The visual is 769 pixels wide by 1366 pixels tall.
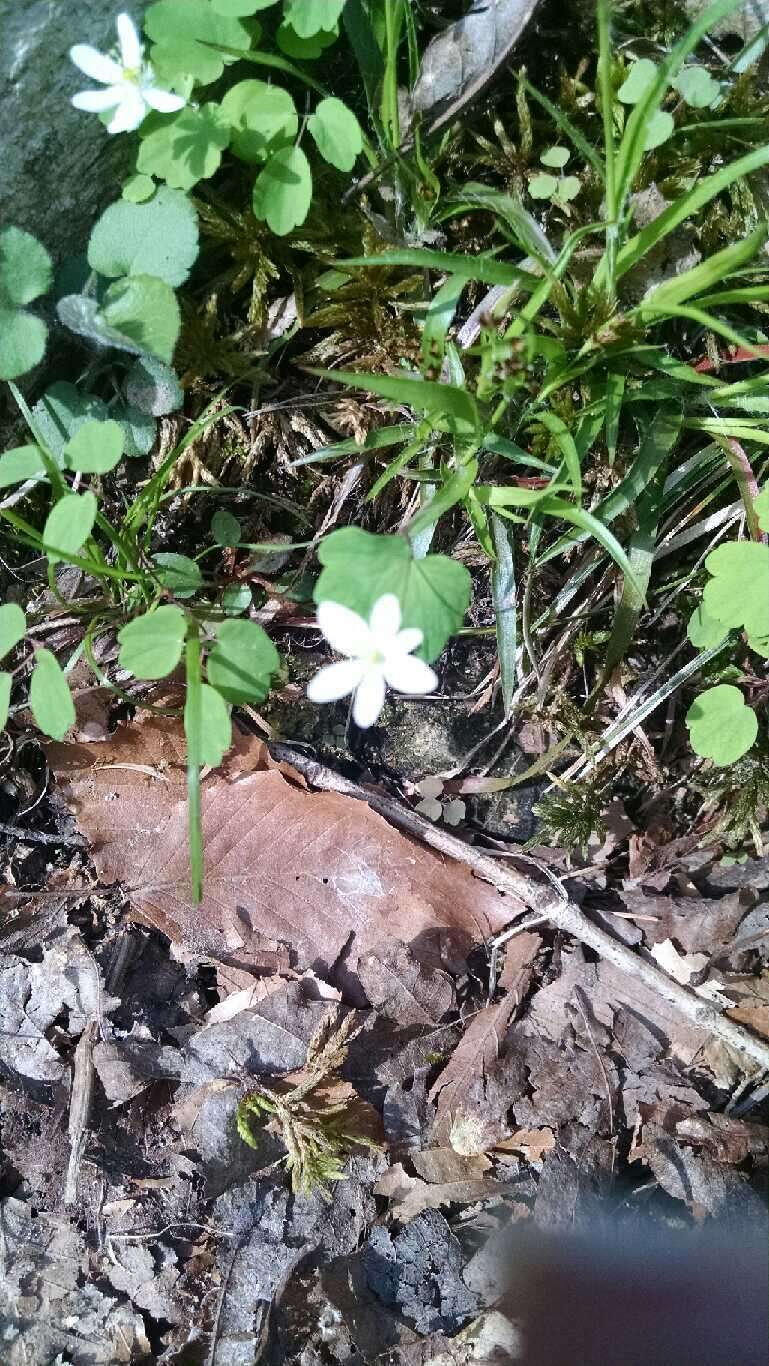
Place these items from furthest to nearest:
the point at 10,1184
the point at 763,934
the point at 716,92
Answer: the point at 763,934
the point at 10,1184
the point at 716,92

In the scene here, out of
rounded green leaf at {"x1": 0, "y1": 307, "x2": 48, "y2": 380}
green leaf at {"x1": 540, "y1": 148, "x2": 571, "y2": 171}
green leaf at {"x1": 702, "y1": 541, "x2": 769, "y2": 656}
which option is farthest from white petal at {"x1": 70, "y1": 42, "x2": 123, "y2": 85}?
green leaf at {"x1": 702, "y1": 541, "x2": 769, "y2": 656}

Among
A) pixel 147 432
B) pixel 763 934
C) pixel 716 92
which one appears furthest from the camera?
pixel 763 934

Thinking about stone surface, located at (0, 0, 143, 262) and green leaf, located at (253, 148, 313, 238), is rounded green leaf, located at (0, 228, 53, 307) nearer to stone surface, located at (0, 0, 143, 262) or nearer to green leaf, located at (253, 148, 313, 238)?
stone surface, located at (0, 0, 143, 262)

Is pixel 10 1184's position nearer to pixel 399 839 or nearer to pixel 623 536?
pixel 399 839

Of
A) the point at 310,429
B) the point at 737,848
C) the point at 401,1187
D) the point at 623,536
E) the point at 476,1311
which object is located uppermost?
the point at 310,429

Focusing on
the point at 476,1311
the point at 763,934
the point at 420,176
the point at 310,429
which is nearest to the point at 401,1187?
the point at 476,1311

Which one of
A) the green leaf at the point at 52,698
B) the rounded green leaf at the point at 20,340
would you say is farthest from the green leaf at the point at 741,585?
the rounded green leaf at the point at 20,340

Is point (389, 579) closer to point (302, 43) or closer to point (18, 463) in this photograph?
point (18, 463)

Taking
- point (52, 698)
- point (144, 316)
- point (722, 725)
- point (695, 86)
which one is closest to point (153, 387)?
point (144, 316)
